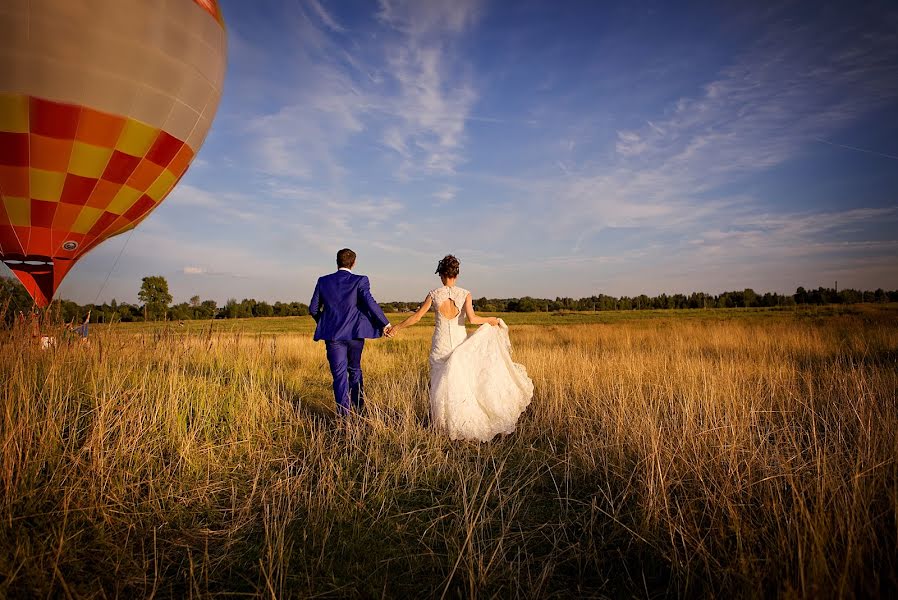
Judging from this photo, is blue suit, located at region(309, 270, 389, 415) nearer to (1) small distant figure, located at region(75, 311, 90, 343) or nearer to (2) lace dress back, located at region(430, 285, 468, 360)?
(2) lace dress back, located at region(430, 285, 468, 360)

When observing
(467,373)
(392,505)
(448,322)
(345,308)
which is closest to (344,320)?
(345,308)

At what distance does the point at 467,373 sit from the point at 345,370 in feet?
6.97

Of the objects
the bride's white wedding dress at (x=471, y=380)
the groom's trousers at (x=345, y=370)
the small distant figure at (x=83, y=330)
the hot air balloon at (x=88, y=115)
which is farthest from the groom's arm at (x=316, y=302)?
the hot air balloon at (x=88, y=115)

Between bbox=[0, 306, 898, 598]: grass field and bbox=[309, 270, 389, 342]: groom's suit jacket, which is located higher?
bbox=[309, 270, 389, 342]: groom's suit jacket

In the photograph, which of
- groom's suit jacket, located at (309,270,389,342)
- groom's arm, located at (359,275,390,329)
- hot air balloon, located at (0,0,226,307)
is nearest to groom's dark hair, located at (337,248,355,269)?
groom's suit jacket, located at (309,270,389,342)

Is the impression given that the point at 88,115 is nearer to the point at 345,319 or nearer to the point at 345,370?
the point at 345,319

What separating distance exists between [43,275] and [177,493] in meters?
9.68

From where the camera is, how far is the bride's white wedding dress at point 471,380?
219 inches

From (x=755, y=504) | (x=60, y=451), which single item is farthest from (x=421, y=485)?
(x=60, y=451)

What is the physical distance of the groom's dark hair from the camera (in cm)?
682

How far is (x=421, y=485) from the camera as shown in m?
4.09

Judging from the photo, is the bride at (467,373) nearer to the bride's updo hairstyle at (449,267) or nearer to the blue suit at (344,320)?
the bride's updo hairstyle at (449,267)

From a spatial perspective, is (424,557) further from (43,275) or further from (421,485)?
(43,275)

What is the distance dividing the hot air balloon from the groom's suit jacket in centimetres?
650
